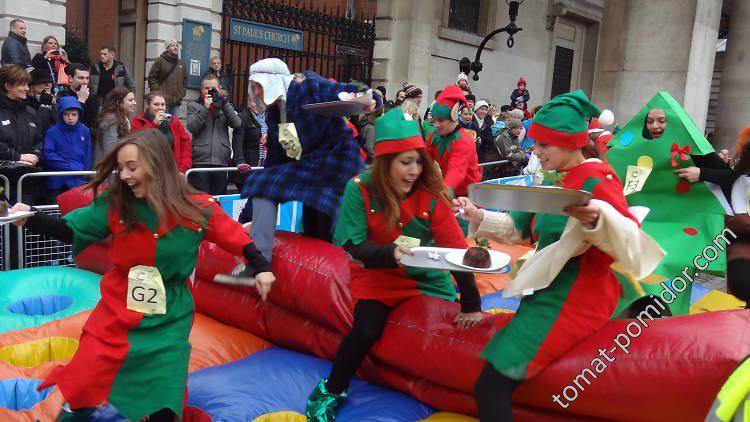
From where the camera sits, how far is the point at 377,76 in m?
13.9

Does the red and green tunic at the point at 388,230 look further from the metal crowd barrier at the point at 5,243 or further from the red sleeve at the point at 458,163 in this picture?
the metal crowd barrier at the point at 5,243

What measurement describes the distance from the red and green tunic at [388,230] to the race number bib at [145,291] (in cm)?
87

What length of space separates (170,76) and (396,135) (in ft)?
24.6

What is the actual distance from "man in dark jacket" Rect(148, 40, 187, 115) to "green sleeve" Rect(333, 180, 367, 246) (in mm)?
7181

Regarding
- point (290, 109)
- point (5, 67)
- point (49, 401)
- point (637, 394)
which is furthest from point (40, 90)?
point (637, 394)

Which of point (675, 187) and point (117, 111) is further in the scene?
point (117, 111)

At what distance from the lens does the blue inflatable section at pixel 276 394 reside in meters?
3.32

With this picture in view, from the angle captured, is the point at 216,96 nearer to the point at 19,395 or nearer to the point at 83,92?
the point at 83,92

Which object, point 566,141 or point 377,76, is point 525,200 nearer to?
point 566,141

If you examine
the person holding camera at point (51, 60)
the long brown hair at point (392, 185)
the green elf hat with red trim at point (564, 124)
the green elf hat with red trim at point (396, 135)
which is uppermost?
the person holding camera at point (51, 60)

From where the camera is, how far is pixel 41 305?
4680mm

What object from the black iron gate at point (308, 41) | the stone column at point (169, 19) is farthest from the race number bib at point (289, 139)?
the stone column at point (169, 19)

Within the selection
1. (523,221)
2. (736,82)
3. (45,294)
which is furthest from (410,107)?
(736,82)

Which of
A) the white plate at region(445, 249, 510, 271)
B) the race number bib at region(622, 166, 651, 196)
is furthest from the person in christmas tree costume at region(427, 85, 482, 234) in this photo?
the white plate at region(445, 249, 510, 271)
